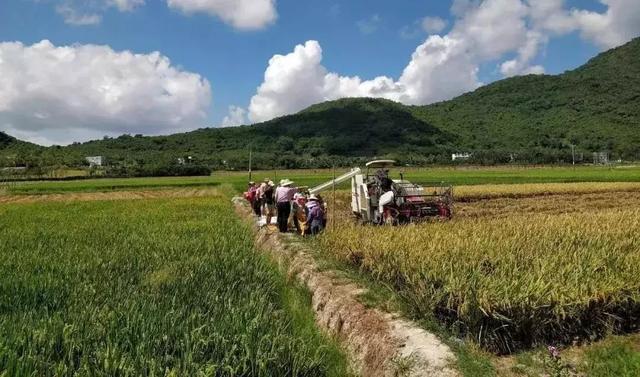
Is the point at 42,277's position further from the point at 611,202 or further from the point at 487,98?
the point at 487,98

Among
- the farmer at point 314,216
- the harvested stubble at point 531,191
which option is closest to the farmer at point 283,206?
the farmer at point 314,216

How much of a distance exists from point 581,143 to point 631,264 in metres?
110

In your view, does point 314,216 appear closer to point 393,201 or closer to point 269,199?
point 393,201

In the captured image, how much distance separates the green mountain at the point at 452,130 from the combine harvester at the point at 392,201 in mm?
70895

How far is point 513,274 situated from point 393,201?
794 cm

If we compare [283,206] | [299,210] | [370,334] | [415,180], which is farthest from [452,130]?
[370,334]

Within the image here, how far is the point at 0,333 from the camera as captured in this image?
4.40m

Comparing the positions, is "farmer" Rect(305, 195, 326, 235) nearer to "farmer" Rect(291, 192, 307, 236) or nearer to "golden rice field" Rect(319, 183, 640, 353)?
"farmer" Rect(291, 192, 307, 236)

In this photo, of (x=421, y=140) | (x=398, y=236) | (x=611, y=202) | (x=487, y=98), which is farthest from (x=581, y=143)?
(x=398, y=236)

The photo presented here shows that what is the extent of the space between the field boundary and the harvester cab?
5805 millimetres

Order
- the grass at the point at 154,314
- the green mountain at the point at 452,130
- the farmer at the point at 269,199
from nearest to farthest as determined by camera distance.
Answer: the grass at the point at 154,314 < the farmer at the point at 269,199 < the green mountain at the point at 452,130

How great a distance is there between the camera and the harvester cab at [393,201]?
541 inches

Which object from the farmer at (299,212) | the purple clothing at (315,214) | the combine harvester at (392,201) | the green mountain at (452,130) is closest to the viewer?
the purple clothing at (315,214)

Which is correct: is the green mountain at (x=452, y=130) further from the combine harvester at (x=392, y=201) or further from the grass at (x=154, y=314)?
the grass at (x=154, y=314)
